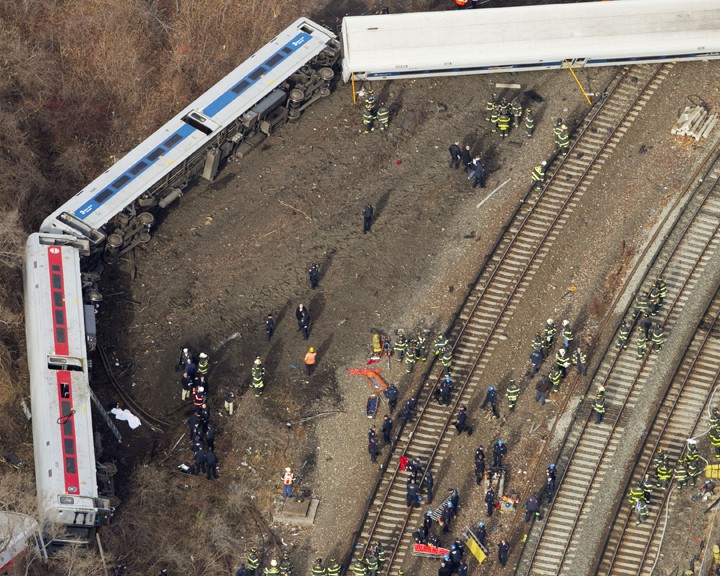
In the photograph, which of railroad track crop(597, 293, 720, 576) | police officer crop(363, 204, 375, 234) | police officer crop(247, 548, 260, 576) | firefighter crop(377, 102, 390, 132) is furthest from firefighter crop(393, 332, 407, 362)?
firefighter crop(377, 102, 390, 132)

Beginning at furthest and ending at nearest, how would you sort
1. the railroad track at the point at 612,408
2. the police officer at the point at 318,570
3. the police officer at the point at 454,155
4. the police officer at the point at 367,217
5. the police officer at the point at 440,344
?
the police officer at the point at 454,155 < the police officer at the point at 367,217 < the police officer at the point at 440,344 < the railroad track at the point at 612,408 < the police officer at the point at 318,570

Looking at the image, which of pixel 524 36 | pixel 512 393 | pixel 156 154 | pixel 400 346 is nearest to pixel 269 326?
pixel 400 346

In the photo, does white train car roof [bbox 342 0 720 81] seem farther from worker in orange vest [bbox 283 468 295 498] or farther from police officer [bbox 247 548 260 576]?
police officer [bbox 247 548 260 576]

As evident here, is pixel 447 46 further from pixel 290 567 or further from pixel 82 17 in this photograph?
pixel 290 567

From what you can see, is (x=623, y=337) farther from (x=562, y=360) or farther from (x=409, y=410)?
(x=409, y=410)

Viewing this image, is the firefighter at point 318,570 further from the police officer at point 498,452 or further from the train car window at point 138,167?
the train car window at point 138,167

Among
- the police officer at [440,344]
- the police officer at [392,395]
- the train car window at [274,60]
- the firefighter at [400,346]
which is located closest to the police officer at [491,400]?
the police officer at [440,344]
